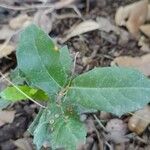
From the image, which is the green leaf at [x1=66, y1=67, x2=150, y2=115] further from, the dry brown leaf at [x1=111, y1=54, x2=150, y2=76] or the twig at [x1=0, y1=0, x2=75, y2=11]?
the twig at [x1=0, y1=0, x2=75, y2=11]

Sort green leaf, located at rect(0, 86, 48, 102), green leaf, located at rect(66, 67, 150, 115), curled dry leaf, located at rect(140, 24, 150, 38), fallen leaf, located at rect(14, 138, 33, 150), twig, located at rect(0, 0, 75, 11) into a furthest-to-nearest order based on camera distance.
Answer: twig, located at rect(0, 0, 75, 11), curled dry leaf, located at rect(140, 24, 150, 38), fallen leaf, located at rect(14, 138, 33, 150), green leaf, located at rect(0, 86, 48, 102), green leaf, located at rect(66, 67, 150, 115)

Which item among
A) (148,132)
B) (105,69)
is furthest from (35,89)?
(148,132)

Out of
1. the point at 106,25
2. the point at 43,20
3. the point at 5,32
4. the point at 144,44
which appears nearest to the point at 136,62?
the point at 144,44

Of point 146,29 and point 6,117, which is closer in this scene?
point 6,117

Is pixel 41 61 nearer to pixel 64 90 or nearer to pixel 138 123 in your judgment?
pixel 64 90

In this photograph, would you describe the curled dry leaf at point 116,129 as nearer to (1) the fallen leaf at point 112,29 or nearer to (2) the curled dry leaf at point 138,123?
(2) the curled dry leaf at point 138,123

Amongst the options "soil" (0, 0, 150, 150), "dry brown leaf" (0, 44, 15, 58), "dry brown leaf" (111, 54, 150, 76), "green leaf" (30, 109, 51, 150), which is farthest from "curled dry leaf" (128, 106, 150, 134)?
"dry brown leaf" (0, 44, 15, 58)

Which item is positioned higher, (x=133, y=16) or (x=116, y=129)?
(x=133, y=16)

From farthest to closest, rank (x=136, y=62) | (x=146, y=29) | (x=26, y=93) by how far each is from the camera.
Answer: (x=146, y=29)
(x=136, y=62)
(x=26, y=93)
